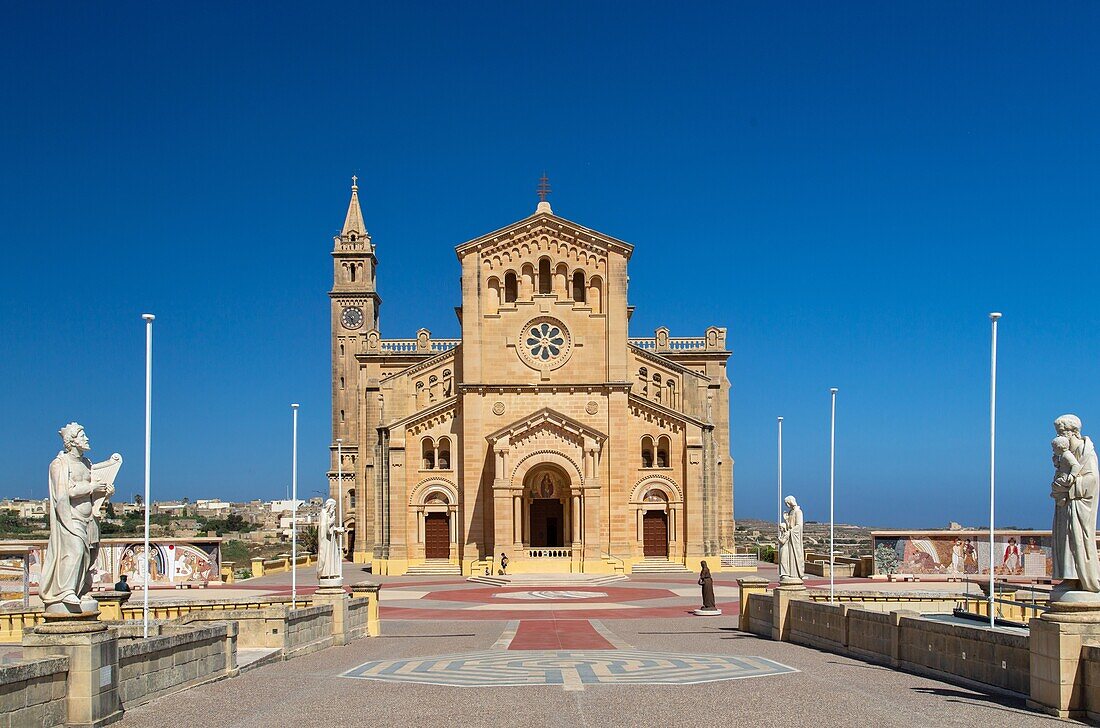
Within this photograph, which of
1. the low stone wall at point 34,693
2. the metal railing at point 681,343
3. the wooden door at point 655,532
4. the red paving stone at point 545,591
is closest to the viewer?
the low stone wall at point 34,693

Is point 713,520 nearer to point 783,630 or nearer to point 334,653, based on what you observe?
point 783,630

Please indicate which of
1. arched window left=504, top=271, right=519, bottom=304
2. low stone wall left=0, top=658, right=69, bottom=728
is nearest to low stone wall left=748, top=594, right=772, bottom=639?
low stone wall left=0, top=658, right=69, bottom=728

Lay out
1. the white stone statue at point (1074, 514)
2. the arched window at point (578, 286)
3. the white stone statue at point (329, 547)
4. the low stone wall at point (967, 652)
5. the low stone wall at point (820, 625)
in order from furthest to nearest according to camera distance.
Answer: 1. the arched window at point (578, 286)
2. the white stone statue at point (329, 547)
3. the low stone wall at point (820, 625)
4. the low stone wall at point (967, 652)
5. the white stone statue at point (1074, 514)

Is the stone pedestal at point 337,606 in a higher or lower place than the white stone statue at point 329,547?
lower

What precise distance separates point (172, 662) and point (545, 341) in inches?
1782

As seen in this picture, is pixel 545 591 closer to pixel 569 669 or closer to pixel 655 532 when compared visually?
pixel 655 532

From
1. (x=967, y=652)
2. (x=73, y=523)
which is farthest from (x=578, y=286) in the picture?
(x=73, y=523)

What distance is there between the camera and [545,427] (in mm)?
57719

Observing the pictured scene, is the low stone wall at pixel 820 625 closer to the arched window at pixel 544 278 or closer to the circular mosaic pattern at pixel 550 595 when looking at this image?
the circular mosaic pattern at pixel 550 595

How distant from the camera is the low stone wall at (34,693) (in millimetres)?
11461

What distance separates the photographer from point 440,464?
199 ft

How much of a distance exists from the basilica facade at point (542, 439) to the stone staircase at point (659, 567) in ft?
0.54

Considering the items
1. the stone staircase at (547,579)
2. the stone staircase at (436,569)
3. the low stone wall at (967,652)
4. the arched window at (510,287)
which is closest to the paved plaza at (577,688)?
the low stone wall at (967,652)

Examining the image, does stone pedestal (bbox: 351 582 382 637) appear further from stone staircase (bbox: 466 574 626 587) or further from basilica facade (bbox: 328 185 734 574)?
basilica facade (bbox: 328 185 734 574)
